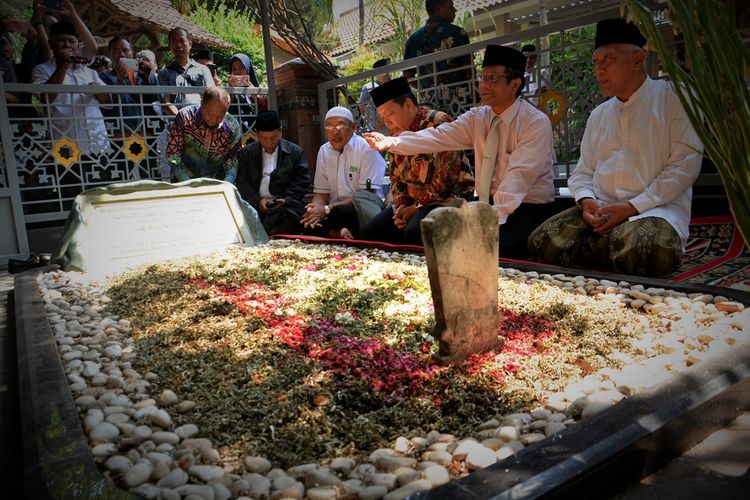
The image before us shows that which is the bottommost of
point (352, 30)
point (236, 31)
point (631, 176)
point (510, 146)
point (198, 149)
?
point (631, 176)

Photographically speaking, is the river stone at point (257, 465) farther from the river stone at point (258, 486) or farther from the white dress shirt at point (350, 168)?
the white dress shirt at point (350, 168)

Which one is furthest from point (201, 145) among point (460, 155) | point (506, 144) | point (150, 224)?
point (506, 144)

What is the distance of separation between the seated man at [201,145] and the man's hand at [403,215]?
7.70 ft

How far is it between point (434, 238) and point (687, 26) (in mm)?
1070

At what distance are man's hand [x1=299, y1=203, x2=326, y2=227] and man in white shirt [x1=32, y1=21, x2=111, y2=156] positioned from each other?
258 cm

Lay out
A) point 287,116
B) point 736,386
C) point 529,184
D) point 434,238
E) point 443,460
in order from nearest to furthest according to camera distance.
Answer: point 443,460 → point 736,386 → point 434,238 → point 529,184 → point 287,116

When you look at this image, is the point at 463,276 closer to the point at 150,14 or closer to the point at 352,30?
the point at 150,14

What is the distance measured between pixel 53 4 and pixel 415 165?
647cm

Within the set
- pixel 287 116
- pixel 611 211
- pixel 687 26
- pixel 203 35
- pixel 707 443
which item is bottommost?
pixel 707 443

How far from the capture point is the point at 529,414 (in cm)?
168

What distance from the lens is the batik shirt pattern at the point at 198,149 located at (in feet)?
20.3

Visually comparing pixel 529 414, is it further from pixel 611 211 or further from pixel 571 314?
pixel 611 211

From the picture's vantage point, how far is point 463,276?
84.0 inches

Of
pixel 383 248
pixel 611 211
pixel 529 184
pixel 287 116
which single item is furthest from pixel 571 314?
pixel 287 116
